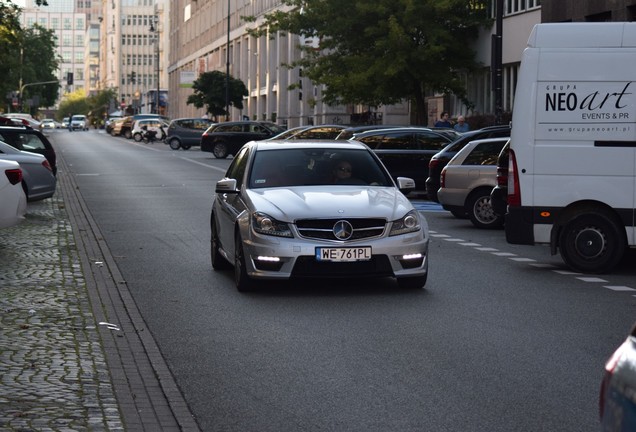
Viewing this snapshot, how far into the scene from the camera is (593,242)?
14586 mm

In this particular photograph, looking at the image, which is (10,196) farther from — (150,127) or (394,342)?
(150,127)

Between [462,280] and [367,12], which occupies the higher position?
[367,12]

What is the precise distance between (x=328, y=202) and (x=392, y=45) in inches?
1382

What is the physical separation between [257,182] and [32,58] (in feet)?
438

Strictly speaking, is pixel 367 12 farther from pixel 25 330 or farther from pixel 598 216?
pixel 25 330

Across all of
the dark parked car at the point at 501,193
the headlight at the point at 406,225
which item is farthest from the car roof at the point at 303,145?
the dark parked car at the point at 501,193

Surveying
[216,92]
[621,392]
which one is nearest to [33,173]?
[621,392]

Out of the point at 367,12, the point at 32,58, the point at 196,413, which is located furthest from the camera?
the point at 32,58

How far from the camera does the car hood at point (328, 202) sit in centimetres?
1230

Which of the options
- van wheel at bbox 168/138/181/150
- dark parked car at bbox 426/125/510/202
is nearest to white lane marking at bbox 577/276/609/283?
dark parked car at bbox 426/125/510/202

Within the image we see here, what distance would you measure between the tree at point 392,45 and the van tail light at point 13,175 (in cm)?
3051

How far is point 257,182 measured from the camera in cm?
1343

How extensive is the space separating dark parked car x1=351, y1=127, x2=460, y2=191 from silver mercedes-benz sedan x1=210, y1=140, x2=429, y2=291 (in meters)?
15.3

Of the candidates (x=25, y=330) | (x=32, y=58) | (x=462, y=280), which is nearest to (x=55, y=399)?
(x=25, y=330)
